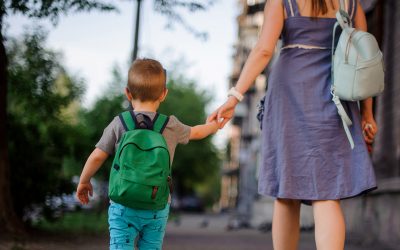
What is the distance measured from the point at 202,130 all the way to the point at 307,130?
0.63 meters

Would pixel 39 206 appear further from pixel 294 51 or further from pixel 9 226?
pixel 294 51

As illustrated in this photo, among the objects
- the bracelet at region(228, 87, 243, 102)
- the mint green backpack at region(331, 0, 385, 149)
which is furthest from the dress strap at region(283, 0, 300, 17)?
the bracelet at region(228, 87, 243, 102)

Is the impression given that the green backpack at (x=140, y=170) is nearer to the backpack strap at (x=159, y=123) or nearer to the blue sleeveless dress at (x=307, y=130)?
the backpack strap at (x=159, y=123)

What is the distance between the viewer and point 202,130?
3.75 m

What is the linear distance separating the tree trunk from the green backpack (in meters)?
4.80

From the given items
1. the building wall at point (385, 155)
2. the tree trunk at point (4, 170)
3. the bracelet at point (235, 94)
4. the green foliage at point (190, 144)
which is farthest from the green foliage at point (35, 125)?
the green foliage at point (190, 144)

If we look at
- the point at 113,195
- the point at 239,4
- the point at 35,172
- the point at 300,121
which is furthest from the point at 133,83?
the point at 239,4

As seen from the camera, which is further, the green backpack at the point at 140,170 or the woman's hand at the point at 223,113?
the woman's hand at the point at 223,113

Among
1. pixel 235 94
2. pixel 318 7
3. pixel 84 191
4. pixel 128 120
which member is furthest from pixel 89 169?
pixel 318 7

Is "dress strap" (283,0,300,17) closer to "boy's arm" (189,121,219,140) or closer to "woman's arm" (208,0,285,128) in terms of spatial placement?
"woman's arm" (208,0,285,128)

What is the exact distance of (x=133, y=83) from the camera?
3559 mm

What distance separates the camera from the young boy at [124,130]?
349cm

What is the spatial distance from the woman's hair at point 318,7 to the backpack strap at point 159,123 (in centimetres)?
114

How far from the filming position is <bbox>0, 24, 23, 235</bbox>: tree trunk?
7.93 m
